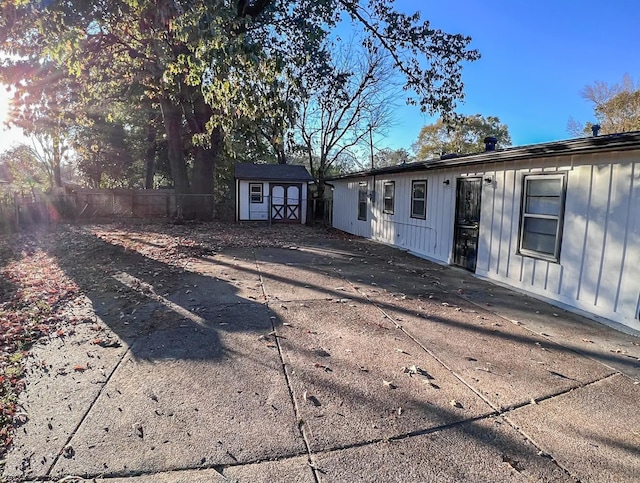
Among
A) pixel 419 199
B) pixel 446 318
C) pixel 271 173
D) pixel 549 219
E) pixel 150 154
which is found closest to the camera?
pixel 446 318

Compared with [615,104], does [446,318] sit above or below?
below

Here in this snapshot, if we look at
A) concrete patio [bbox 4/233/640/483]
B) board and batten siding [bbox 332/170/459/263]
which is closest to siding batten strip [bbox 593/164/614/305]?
concrete patio [bbox 4/233/640/483]

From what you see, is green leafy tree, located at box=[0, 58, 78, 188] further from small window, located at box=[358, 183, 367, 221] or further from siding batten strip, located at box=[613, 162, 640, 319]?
siding batten strip, located at box=[613, 162, 640, 319]

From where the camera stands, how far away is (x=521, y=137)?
33.1 m

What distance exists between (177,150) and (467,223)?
1391cm

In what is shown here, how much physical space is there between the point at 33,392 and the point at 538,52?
15.3 m

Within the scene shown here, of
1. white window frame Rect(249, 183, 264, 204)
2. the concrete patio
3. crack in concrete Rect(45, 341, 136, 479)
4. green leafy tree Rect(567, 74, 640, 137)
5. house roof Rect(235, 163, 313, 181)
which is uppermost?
green leafy tree Rect(567, 74, 640, 137)

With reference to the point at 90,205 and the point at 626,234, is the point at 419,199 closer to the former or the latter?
the point at 626,234

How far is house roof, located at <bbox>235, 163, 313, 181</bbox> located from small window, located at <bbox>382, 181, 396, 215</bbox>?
783cm

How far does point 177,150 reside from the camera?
16625 millimetres

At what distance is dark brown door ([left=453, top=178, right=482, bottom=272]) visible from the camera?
729 centimetres

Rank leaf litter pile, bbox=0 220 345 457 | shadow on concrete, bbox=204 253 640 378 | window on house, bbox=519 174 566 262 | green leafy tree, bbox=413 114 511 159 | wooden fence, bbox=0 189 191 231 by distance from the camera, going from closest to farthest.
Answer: leaf litter pile, bbox=0 220 345 457 → shadow on concrete, bbox=204 253 640 378 → window on house, bbox=519 174 566 262 → wooden fence, bbox=0 189 191 231 → green leafy tree, bbox=413 114 511 159

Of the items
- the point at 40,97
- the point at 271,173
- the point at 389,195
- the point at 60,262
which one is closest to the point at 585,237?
the point at 389,195

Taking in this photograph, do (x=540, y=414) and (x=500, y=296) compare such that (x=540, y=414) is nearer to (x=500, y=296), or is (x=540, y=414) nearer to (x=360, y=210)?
(x=500, y=296)
